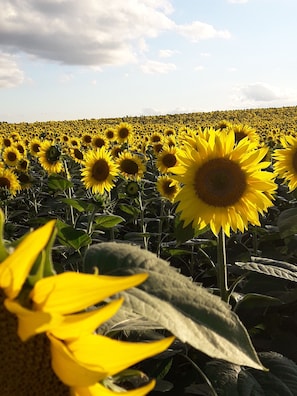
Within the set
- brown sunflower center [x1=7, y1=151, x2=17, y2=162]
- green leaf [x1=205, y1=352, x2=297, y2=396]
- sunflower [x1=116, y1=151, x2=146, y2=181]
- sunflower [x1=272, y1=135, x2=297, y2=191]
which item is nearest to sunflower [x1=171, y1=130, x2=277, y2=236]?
green leaf [x1=205, y1=352, x2=297, y2=396]

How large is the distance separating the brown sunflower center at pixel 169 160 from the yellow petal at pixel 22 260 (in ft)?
20.4

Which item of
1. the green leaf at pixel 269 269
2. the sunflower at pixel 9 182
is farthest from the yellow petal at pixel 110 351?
the sunflower at pixel 9 182

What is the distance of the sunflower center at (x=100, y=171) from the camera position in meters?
5.88

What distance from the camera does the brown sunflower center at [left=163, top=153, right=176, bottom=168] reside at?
693 cm

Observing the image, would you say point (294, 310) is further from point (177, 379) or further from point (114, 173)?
point (114, 173)

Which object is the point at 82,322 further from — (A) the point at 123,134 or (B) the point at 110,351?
(A) the point at 123,134

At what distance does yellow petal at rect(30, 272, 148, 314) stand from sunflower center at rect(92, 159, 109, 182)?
5.16 metres

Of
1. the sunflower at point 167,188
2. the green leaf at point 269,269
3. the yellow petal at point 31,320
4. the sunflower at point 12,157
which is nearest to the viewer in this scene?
the yellow petal at point 31,320

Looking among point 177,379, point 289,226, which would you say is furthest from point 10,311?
point 289,226

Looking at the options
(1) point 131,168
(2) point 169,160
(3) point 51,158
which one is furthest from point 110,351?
(2) point 169,160

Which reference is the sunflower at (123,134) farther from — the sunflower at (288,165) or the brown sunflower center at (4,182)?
the sunflower at (288,165)

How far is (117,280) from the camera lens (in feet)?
2.29

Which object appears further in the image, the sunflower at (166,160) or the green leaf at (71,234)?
the sunflower at (166,160)

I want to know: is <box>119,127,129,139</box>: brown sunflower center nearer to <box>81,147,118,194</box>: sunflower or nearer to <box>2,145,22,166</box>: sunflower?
<box>2,145,22,166</box>: sunflower
